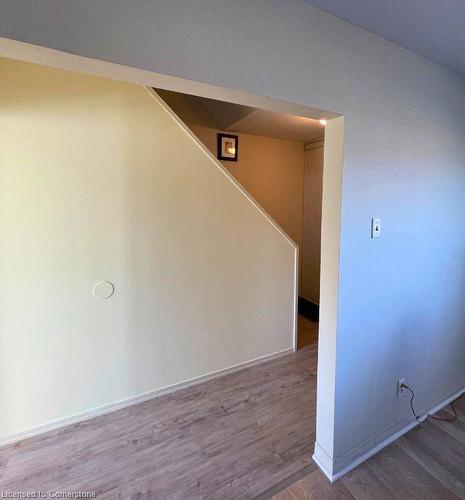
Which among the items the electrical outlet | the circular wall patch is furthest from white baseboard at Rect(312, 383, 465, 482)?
the circular wall patch

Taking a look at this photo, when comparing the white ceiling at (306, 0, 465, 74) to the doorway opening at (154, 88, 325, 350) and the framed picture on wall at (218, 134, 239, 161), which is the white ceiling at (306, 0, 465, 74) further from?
the framed picture on wall at (218, 134, 239, 161)

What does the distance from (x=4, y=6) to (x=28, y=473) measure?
2.02 meters

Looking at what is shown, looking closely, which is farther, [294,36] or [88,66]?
[294,36]

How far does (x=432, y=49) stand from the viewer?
149 centimetres

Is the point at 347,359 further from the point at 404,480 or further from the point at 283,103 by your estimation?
the point at 283,103

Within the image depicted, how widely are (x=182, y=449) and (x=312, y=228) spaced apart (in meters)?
3.16

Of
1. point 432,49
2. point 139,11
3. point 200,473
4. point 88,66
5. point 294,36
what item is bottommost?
point 200,473

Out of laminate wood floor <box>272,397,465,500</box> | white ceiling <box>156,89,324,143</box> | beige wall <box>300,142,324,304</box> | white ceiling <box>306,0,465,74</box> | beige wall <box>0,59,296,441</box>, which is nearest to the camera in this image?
white ceiling <box>306,0,465,74</box>

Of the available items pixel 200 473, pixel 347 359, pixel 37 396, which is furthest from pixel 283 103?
pixel 37 396

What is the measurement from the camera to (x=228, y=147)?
3480 millimetres

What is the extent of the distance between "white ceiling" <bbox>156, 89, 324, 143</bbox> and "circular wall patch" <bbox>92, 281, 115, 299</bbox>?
→ 81.7 inches

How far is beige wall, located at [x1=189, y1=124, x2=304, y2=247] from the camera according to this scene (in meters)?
3.60

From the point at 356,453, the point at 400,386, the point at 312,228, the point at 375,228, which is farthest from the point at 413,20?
the point at 312,228

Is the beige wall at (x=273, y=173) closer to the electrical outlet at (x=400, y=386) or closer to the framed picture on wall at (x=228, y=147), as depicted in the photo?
the framed picture on wall at (x=228, y=147)
